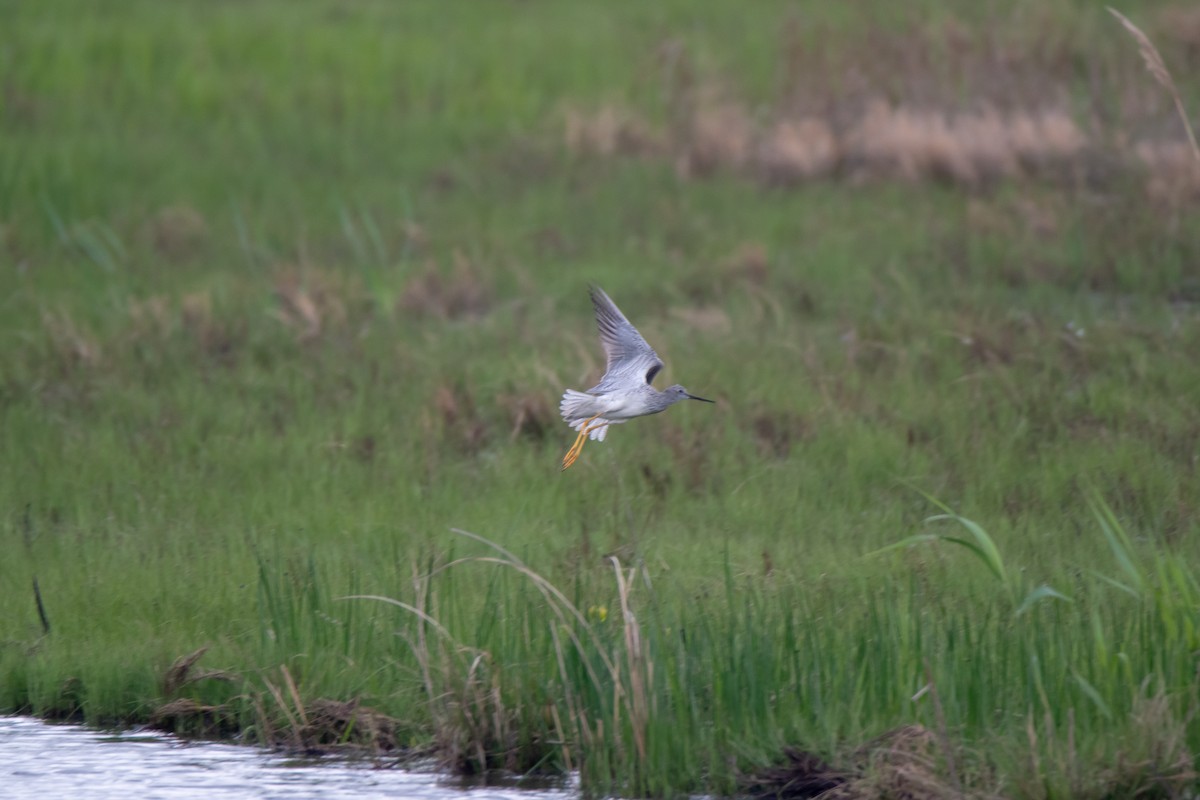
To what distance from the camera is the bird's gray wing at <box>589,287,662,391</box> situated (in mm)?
5980

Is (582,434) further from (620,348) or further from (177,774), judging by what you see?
(177,774)

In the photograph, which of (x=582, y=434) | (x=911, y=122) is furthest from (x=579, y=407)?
(x=911, y=122)

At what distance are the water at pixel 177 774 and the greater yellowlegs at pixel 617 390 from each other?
151 centimetres

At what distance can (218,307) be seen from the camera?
402 inches

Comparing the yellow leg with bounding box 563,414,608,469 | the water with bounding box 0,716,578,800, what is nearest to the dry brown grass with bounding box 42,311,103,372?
the water with bounding box 0,716,578,800

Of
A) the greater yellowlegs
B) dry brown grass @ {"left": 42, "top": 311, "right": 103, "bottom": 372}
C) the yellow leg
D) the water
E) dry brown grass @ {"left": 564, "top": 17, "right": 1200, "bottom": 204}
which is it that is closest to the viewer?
the water

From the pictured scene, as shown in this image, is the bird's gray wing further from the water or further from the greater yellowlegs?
the water

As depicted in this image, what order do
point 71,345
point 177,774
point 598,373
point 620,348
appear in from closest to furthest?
point 177,774 < point 620,348 < point 598,373 < point 71,345

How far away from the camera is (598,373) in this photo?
27.0ft

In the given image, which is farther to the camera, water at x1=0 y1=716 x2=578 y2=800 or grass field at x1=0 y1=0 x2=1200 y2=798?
water at x1=0 y1=716 x2=578 y2=800

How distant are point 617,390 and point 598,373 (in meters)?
2.30

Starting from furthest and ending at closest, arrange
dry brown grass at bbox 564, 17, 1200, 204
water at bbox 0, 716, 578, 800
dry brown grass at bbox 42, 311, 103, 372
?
dry brown grass at bbox 564, 17, 1200, 204 < dry brown grass at bbox 42, 311, 103, 372 < water at bbox 0, 716, 578, 800

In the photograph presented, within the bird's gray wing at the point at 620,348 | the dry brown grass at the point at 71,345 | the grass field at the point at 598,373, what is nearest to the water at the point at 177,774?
the grass field at the point at 598,373

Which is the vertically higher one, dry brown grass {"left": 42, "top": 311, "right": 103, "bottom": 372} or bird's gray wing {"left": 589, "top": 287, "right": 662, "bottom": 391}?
bird's gray wing {"left": 589, "top": 287, "right": 662, "bottom": 391}
